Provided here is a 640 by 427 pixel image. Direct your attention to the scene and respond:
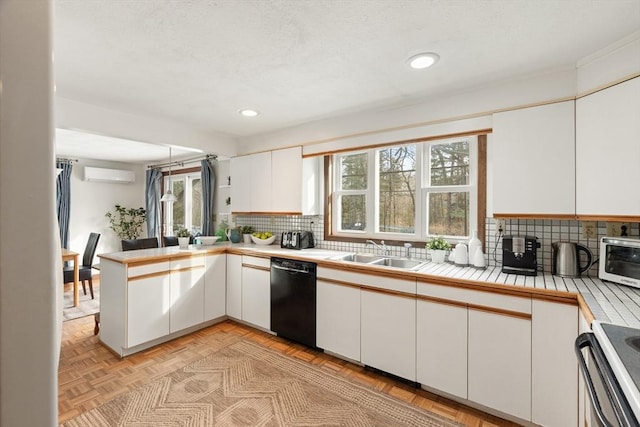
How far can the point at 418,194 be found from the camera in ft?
9.61

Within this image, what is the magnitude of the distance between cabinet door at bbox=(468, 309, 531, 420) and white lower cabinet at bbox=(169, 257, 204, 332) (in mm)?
2634

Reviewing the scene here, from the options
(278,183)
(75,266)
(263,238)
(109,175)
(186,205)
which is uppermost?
(109,175)

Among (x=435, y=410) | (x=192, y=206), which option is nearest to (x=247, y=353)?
(x=435, y=410)

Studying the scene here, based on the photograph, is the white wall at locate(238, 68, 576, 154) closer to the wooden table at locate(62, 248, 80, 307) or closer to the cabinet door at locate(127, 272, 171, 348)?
the cabinet door at locate(127, 272, 171, 348)

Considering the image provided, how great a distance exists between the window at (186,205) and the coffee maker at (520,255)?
4767 mm

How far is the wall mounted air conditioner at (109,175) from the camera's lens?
215 inches

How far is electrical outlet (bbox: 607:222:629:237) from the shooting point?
1946mm

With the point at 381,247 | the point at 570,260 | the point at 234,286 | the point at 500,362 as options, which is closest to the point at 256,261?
the point at 234,286

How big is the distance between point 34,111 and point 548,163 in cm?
252

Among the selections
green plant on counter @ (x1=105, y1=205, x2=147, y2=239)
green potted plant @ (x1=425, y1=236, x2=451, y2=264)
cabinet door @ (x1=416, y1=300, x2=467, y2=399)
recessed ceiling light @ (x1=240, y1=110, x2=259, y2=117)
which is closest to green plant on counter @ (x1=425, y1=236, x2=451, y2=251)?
green potted plant @ (x1=425, y1=236, x2=451, y2=264)

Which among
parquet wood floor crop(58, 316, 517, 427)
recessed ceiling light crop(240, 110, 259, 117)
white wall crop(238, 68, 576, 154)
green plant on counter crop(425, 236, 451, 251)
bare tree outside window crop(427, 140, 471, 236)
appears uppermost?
recessed ceiling light crop(240, 110, 259, 117)

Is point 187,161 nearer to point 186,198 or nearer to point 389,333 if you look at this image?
point 186,198

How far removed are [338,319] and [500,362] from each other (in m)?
1.22

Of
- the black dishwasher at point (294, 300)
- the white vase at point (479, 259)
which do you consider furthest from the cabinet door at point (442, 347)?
the black dishwasher at point (294, 300)
